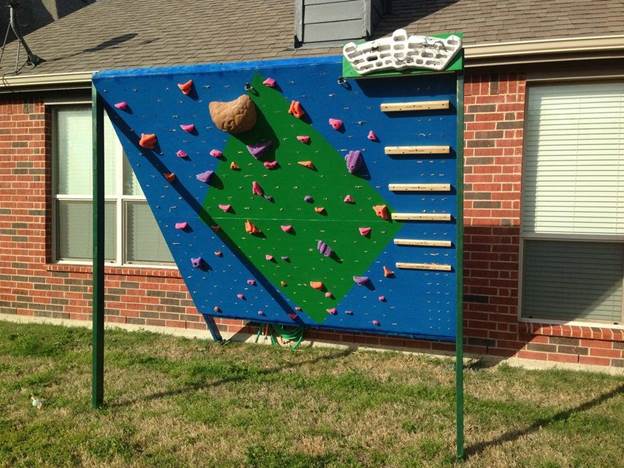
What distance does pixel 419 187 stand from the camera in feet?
11.9

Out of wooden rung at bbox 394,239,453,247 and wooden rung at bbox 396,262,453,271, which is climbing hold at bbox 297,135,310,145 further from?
wooden rung at bbox 396,262,453,271

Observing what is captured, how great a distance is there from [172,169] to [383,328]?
204cm

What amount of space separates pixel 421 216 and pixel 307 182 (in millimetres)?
820

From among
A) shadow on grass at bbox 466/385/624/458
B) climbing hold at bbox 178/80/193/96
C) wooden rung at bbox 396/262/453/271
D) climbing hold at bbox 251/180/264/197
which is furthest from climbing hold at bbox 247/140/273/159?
shadow on grass at bbox 466/385/624/458

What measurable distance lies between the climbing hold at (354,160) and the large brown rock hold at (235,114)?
0.67 m

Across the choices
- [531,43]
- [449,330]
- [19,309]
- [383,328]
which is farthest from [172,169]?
[19,309]

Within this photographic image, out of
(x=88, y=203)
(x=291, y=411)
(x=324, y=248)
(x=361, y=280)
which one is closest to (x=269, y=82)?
(x=324, y=248)

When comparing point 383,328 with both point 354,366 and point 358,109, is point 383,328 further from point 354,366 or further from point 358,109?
point 358,109

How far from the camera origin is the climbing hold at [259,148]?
12.6 feet

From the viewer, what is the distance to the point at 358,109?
353cm

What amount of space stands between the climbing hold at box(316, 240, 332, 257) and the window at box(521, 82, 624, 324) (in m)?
2.07

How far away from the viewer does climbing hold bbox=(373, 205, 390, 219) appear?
3.84m

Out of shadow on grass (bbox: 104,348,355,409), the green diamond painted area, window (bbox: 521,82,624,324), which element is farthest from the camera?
window (bbox: 521,82,624,324)

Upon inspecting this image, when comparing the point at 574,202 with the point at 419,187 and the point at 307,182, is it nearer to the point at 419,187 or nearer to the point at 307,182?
the point at 419,187
